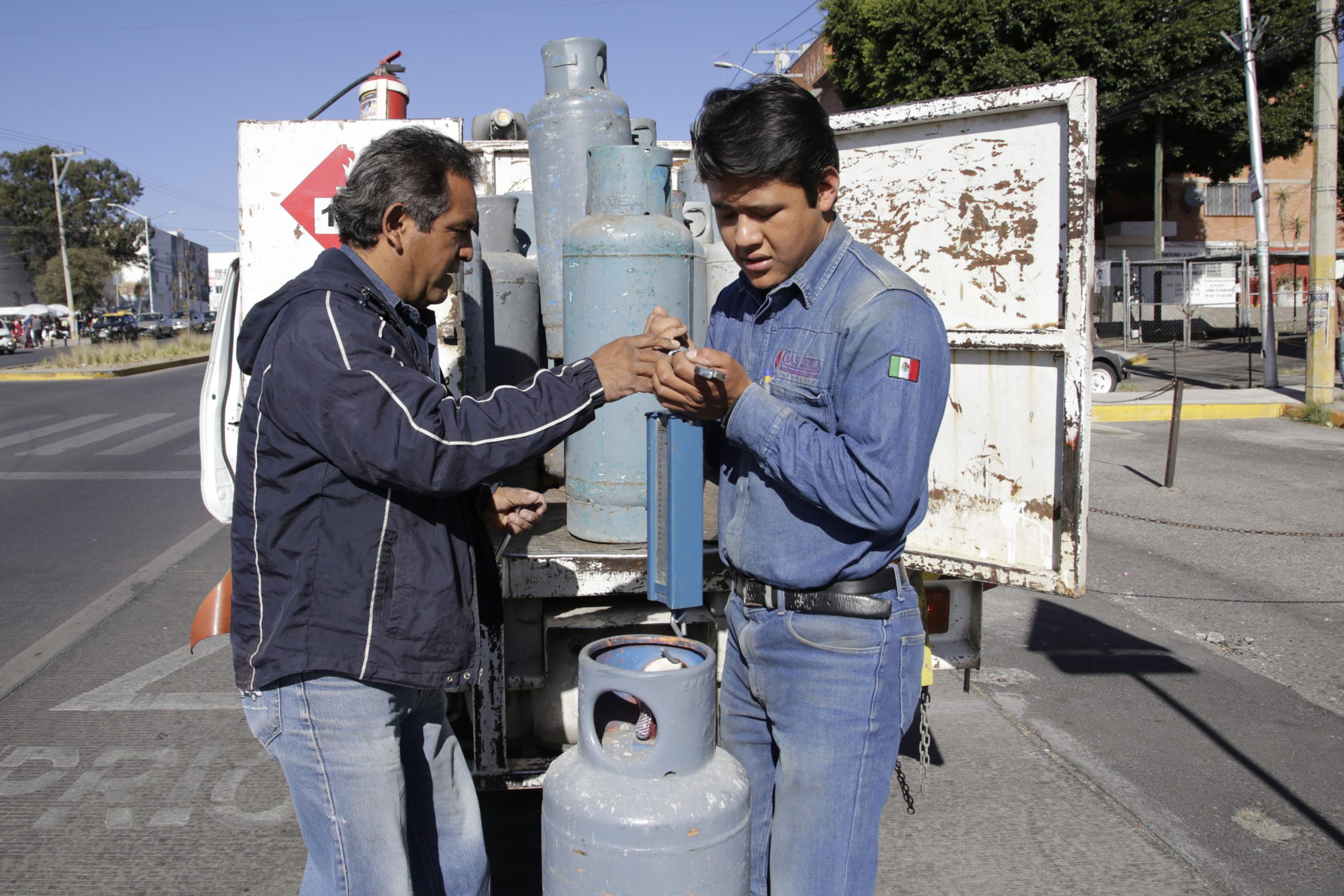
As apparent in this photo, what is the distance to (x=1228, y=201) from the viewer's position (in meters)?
34.3

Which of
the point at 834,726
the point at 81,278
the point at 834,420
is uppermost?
the point at 81,278

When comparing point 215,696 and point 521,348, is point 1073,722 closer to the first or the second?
point 521,348

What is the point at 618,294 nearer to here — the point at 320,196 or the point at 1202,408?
the point at 320,196

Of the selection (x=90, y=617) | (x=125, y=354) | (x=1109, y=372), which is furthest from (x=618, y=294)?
(x=125, y=354)

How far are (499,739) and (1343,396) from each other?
16.1 meters

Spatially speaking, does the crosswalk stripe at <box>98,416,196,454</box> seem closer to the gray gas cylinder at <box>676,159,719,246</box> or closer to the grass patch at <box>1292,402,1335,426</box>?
the gray gas cylinder at <box>676,159,719,246</box>

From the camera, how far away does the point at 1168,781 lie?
380cm

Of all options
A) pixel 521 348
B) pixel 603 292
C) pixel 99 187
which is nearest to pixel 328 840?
pixel 603 292

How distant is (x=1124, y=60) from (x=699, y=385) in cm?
2652

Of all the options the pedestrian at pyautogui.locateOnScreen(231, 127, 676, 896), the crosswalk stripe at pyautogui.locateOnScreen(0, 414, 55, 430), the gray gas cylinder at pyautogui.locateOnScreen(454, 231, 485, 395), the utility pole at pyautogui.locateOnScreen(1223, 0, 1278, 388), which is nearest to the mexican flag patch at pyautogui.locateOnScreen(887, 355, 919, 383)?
the pedestrian at pyautogui.locateOnScreen(231, 127, 676, 896)

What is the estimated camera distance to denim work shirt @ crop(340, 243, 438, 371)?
207 cm

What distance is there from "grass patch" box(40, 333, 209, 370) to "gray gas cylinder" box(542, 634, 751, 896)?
962 inches

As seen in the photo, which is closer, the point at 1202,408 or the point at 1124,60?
the point at 1202,408

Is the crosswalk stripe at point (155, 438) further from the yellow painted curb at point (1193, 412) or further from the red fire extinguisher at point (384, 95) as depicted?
the yellow painted curb at point (1193, 412)
